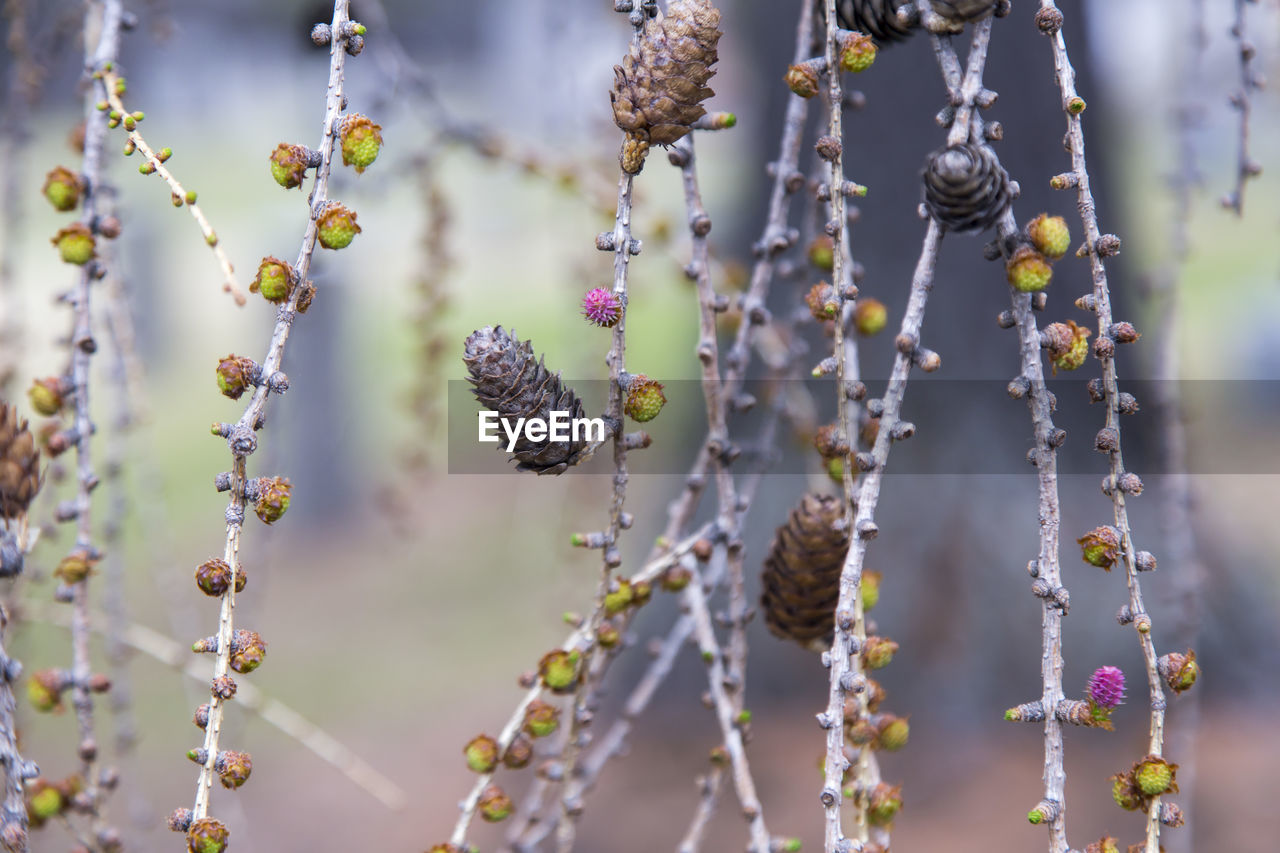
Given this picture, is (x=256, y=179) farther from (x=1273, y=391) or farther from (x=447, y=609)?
(x=1273, y=391)

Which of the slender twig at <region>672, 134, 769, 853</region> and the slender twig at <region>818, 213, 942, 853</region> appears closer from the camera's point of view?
the slender twig at <region>818, 213, 942, 853</region>

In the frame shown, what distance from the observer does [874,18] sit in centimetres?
83

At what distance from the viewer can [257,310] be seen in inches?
260

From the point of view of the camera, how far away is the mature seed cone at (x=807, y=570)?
922mm

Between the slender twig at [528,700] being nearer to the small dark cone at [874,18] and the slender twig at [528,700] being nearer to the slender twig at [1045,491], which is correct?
the slender twig at [1045,491]

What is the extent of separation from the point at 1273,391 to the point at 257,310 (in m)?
6.04

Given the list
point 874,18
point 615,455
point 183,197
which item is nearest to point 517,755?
point 615,455

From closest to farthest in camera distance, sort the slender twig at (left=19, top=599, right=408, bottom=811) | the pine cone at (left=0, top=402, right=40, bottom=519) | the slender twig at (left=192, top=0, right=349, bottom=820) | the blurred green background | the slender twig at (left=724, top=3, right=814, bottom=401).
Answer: the slender twig at (left=192, top=0, right=349, bottom=820), the pine cone at (left=0, top=402, right=40, bottom=519), the slender twig at (left=724, top=3, right=814, bottom=401), the slender twig at (left=19, top=599, right=408, bottom=811), the blurred green background

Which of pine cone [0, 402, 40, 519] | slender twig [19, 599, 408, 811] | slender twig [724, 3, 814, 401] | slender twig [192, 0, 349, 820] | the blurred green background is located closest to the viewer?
slender twig [192, 0, 349, 820]

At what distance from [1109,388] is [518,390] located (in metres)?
0.43

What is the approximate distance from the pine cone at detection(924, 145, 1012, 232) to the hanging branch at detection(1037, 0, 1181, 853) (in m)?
0.04

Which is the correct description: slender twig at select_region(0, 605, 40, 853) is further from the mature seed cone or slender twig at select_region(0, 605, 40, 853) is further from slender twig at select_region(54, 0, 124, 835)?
the mature seed cone

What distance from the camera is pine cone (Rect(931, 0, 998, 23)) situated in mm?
737

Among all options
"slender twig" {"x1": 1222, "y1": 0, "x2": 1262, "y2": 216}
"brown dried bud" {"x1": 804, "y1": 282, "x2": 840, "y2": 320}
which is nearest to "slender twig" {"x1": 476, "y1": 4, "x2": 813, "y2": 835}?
"brown dried bud" {"x1": 804, "y1": 282, "x2": 840, "y2": 320}
